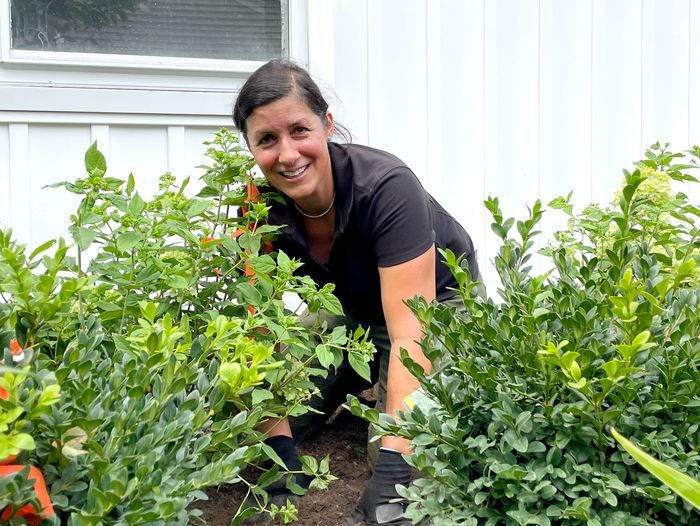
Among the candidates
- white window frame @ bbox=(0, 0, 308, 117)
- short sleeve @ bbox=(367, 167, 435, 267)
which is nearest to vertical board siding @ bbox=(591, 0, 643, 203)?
white window frame @ bbox=(0, 0, 308, 117)

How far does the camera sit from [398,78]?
392cm

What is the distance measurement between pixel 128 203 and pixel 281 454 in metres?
0.84

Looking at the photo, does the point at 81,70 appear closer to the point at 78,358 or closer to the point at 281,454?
the point at 281,454

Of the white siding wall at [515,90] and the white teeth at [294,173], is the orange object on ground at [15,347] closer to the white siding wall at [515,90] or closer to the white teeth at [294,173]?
the white teeth at [294,173]

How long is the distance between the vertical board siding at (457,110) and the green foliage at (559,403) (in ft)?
7.29

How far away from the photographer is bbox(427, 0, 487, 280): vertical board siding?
400cm

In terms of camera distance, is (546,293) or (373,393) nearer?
(546,293)

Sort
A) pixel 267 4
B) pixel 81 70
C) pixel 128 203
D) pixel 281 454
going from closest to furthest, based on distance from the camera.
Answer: pixel 128 203
pixel 281 454
pixel 81 70
pixel 267 4

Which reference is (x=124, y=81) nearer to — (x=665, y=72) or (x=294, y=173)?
(x=294, y=173)

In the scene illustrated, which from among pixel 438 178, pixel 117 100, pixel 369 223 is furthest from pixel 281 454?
pixel 438 178

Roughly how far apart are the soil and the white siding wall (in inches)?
55.3

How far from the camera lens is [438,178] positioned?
408cm

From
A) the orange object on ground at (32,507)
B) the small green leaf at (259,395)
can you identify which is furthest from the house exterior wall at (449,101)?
the orange object on ground at (32,507)

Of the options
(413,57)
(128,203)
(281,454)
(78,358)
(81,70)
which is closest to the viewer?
(78,358)
